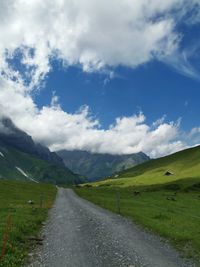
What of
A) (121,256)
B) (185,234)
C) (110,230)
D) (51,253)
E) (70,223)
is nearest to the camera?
(121,256)

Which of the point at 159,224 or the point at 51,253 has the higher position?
the point at 159,224

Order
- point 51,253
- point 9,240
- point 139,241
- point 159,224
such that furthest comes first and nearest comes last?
point 159,224 < point 139,241 < point 9,240 < point 51,253

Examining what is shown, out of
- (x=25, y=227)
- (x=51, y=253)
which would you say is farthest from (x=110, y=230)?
(x=51, y=253)

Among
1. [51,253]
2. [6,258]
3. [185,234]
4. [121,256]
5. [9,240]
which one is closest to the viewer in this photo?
[6,258]

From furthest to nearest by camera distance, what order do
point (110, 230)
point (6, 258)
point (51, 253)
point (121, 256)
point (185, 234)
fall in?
point (110, 230) → point (185, 234) → point (51, 253) → point (121, 256) → point (6, 258)

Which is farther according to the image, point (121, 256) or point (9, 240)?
point (9, 240)

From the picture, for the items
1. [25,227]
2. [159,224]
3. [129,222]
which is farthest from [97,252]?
[129,222]

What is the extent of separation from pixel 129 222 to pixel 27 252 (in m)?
18.7

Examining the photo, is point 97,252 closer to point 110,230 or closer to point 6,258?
point 6,258

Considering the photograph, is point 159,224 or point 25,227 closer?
point 25,227

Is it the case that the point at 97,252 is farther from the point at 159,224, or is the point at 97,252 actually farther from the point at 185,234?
the point at 159,224

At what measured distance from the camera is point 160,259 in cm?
2153

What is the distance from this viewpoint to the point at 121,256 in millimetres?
22406

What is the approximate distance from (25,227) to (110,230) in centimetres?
854
